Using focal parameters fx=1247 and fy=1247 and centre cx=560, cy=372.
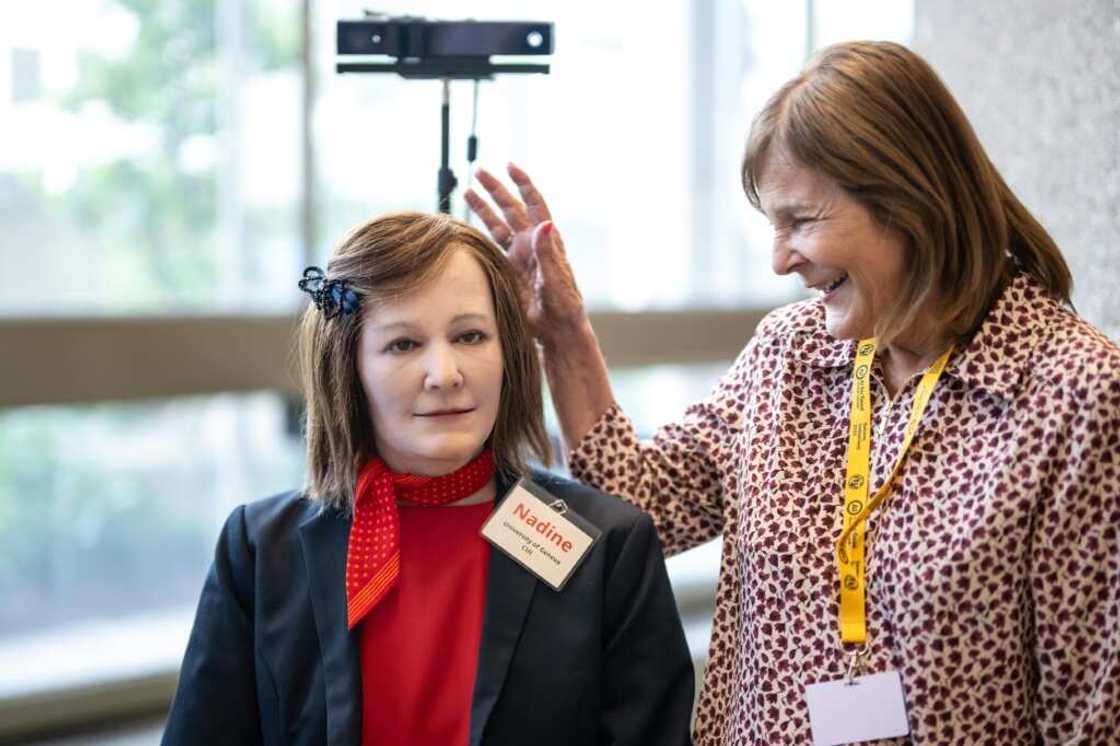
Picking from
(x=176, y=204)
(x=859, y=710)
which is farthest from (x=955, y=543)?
(x=176, y=204)

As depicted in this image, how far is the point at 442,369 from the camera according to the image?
1758 mm

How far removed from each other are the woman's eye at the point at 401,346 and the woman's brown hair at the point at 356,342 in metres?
0.07

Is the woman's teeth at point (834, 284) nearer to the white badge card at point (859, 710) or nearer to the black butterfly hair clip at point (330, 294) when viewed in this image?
the white badge card at point (859, 710)

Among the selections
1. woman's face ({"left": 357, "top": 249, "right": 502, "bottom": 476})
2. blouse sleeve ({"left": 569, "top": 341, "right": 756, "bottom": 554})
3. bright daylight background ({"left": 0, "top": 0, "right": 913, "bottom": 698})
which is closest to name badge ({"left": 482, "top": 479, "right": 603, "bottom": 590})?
woman's face ({"left": 357, "top": 249, "right": 502, "bottom": 476})

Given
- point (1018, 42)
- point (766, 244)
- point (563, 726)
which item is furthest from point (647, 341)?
point (563, 726)

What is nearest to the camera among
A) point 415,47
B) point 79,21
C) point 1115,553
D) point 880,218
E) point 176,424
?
point 1115,553

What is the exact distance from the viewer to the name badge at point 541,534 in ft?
6.05

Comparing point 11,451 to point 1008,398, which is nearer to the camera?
point 1008,398

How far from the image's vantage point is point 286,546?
1.89 metres

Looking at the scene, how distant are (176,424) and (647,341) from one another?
5.70 ft

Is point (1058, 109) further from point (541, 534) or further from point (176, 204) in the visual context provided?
point (176, 204)

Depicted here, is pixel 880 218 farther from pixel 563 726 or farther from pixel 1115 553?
pixel 563 726

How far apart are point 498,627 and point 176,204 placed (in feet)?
8.89

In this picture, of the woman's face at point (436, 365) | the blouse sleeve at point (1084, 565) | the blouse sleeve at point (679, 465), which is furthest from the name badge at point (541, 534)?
the blouse sleeve at point (1084, 565)
